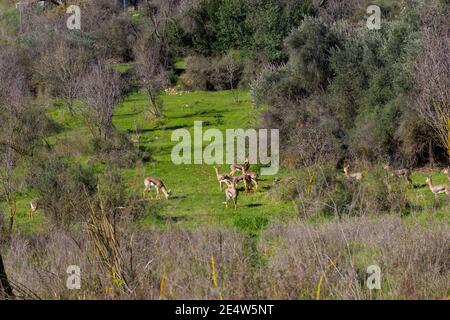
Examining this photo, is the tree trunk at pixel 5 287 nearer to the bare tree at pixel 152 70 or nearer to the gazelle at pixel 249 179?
the gazelle at pixel 249 179

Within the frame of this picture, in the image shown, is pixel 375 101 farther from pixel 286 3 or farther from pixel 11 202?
pixel 286 3

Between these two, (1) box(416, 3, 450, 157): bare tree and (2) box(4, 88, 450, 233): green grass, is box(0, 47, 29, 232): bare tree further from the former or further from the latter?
(1) box(416, 3, 450, 157): bare tree

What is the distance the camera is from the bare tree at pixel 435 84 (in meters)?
18.6

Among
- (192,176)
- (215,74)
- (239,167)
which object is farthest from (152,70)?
(239,167)

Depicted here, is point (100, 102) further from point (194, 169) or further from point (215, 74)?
point (215, 74)

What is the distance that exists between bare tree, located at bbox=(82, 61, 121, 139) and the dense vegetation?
88 millimetres

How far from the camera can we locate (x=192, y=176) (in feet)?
70.2

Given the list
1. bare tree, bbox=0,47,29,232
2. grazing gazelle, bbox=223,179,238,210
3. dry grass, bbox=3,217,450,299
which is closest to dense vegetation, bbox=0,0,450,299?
dry grass, bbox=3,217,450,299

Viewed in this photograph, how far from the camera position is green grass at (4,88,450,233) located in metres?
15.2

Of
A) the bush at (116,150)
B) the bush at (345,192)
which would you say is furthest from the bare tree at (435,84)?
the bush at (116,150)

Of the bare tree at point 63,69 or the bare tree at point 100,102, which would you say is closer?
the bare tree at point 100,102

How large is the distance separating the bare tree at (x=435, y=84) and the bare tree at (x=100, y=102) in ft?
38.4

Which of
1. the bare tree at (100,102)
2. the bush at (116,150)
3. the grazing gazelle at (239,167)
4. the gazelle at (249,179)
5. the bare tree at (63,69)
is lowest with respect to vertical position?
the gazelle at (249,179)
